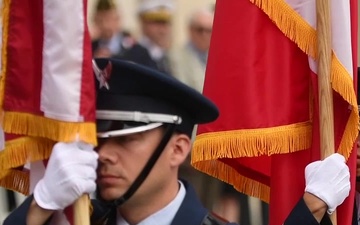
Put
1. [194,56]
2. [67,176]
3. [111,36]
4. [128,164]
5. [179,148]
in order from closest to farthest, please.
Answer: [67,176] → [128,164] → [179,148] → [111,36] → [194,56]

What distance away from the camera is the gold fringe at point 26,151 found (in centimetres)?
503

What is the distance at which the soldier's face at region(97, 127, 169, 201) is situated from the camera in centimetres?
488

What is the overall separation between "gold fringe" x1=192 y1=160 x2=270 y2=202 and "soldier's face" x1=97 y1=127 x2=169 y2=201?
0.87 meters

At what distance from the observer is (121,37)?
8938 mm

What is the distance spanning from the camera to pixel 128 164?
4898 mm

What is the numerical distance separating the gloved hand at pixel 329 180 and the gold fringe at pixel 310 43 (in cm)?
30

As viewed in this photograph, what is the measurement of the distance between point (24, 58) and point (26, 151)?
0.99 feet

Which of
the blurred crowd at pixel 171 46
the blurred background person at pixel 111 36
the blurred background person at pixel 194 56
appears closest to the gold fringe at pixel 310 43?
the blurred background person at pixel 111 36

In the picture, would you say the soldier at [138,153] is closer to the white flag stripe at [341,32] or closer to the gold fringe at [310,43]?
the gold fringe at [310,43]

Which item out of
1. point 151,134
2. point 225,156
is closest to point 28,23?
point 151,134

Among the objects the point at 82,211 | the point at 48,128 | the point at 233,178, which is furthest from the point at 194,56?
the point at 82,211

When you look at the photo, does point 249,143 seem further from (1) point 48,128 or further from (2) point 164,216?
(1) point 48,128

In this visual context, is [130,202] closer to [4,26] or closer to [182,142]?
[182,142]

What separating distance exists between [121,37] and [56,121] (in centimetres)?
404
